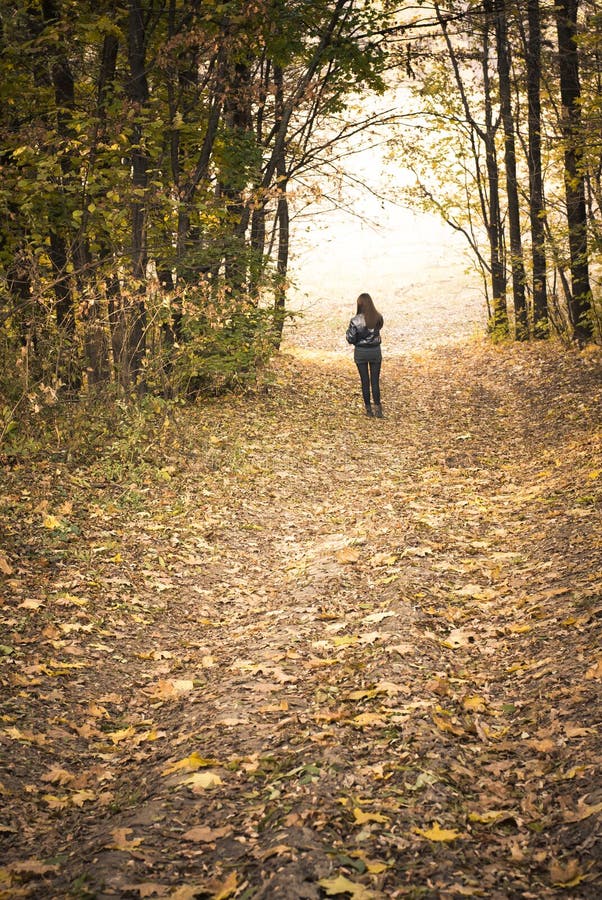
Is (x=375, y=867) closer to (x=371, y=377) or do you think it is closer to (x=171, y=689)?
(x=171, y=689)

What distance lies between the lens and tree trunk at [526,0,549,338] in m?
17.5

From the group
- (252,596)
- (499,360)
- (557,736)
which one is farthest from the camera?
(499,360)

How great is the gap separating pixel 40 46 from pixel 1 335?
4.57m

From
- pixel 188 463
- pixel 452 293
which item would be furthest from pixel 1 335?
pixel 452 293

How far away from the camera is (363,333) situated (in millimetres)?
13484

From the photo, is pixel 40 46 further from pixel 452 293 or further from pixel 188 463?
pixel 452 293

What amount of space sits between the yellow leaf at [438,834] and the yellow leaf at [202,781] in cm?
107

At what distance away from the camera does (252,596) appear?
6699mm

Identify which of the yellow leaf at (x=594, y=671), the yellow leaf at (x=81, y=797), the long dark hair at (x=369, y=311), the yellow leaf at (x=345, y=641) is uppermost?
the long dark hair at (x=369, y=311)

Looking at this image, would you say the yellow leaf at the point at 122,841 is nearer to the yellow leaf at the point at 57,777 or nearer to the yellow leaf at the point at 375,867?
the yellow leaf at the point at 57,777

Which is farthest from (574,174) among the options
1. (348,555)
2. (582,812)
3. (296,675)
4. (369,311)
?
(582,812)

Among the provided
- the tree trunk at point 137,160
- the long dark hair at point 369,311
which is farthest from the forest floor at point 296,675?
the long dark hair at point 369,311

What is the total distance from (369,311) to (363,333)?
16.7 inches

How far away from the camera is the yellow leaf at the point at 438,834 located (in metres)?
3.17
